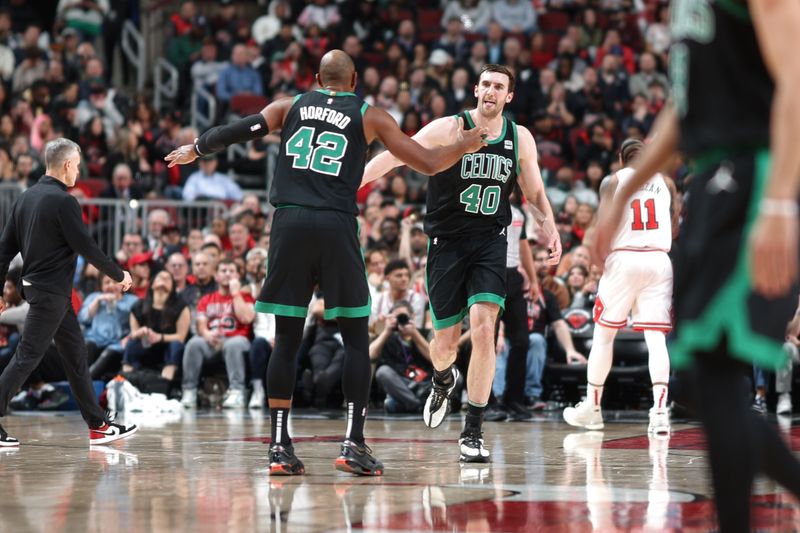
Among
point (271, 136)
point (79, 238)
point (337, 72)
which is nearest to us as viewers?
point (337, 72)

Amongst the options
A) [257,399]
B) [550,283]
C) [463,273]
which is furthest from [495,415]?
[463,273]

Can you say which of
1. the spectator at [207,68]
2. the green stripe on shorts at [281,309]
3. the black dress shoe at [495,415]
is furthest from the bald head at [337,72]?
the spectator at [207,68]

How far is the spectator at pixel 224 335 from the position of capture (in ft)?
40.6

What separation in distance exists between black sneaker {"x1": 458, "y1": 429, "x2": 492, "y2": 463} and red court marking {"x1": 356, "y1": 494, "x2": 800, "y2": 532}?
1600 mm

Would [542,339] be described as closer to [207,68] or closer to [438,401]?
[438,401]

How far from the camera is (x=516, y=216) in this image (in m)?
10.2

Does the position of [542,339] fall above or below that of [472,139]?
below

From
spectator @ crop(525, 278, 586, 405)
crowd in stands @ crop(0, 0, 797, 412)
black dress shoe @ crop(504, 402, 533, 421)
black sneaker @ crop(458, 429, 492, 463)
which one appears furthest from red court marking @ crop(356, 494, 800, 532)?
spectator @ crop(525, 278, 586, 405)

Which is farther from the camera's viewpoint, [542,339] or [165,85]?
[165,85]

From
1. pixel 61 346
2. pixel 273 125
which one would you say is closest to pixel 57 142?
pixel 61 346

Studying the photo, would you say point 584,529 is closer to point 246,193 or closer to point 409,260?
point 409,260

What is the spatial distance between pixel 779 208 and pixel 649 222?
596 centimetres

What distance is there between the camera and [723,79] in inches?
133

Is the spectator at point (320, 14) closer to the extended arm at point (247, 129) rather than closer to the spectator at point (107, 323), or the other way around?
the spectator at point (107, 323)
